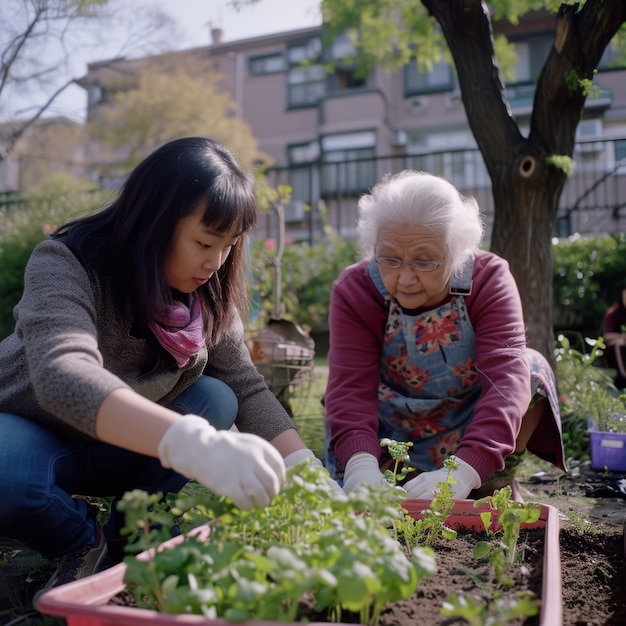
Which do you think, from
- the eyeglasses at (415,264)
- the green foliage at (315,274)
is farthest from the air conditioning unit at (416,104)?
the eyeglasses at (415,264)

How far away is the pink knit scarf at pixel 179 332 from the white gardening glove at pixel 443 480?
641mm

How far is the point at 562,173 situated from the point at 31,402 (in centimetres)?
285

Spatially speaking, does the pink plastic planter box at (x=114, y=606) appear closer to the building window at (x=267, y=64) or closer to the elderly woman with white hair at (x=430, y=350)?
the elderly woman with white hair at (x=430, y=350)

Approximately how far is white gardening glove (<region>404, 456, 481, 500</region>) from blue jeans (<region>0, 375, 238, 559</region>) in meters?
0.53

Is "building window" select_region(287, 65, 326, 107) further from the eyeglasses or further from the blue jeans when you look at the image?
the blue jeans

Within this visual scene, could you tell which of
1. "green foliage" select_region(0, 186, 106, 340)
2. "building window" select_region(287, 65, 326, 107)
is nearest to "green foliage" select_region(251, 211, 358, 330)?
"green foliage" select_region(0, 186, 106, 340)

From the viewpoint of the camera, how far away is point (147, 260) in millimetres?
1528

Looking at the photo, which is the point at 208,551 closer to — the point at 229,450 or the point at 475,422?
the point at 229,450

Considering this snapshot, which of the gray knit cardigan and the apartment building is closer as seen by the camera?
the gray knit cardigan

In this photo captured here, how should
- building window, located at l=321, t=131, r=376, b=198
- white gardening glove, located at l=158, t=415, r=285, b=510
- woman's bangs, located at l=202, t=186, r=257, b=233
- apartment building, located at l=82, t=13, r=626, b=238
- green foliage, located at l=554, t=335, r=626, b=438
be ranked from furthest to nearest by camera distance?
1. building window, located at l=321, t=131, r=376, b=198
2. apartment building, located at l=82, t=13, r=626, b=238
3. green foliage, located at l=554, t=335, r=626, b=438
4. woman's bangs, located at l=202, t=186, r=257, b=233
5. white gardening glove, located at l=158, t=415, r=285, b=510

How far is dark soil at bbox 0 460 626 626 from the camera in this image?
1116 mm

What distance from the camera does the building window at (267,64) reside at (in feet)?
60.0

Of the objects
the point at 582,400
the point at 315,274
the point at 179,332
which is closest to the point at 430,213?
the point at 179,332

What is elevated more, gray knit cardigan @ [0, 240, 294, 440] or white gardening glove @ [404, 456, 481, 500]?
gray knit cardigan @ [0, 240, 294, 440]
